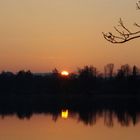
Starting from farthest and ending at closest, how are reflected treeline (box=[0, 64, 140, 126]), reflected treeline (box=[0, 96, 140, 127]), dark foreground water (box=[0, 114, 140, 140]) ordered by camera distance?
reflected treeline (box=[0, 64, 140, 126]) → reflected treeline (box=[0, 96, 140, 127]) → dark foreground water (box=[0, 114, 140, 140])

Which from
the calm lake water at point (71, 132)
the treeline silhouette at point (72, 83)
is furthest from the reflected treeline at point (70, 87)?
the calm lake water at point (71, 132)

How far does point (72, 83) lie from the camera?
61000 millimetres

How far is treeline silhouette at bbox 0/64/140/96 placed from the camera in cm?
5788

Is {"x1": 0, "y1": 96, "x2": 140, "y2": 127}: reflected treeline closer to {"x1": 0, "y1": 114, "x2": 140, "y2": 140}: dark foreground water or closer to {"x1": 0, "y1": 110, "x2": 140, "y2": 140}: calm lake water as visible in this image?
{"x1": 0, "y1": 110, "x2": 140, "y2": 140}: calm lake water

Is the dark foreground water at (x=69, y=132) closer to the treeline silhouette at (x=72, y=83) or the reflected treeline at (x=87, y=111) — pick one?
the reflected treeline at (x=87, y=111)

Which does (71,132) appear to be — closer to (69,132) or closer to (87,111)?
(69,132)

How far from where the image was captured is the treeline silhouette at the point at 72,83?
2279 inches

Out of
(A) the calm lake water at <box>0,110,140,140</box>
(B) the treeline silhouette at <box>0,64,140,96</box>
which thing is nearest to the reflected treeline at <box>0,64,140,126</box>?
(B) the treeline silhouette at <box>0,64,140,96</box>

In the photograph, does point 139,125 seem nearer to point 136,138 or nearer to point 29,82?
point 136,138

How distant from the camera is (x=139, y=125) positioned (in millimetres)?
22109

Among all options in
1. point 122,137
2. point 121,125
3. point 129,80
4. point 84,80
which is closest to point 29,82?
point 84,80

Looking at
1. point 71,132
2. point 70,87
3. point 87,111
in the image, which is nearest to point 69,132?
point 71,132

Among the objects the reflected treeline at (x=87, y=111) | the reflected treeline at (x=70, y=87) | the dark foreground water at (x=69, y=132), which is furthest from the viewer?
the reflected treeline at (x=70, y=87)

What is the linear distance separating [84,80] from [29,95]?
797cm
